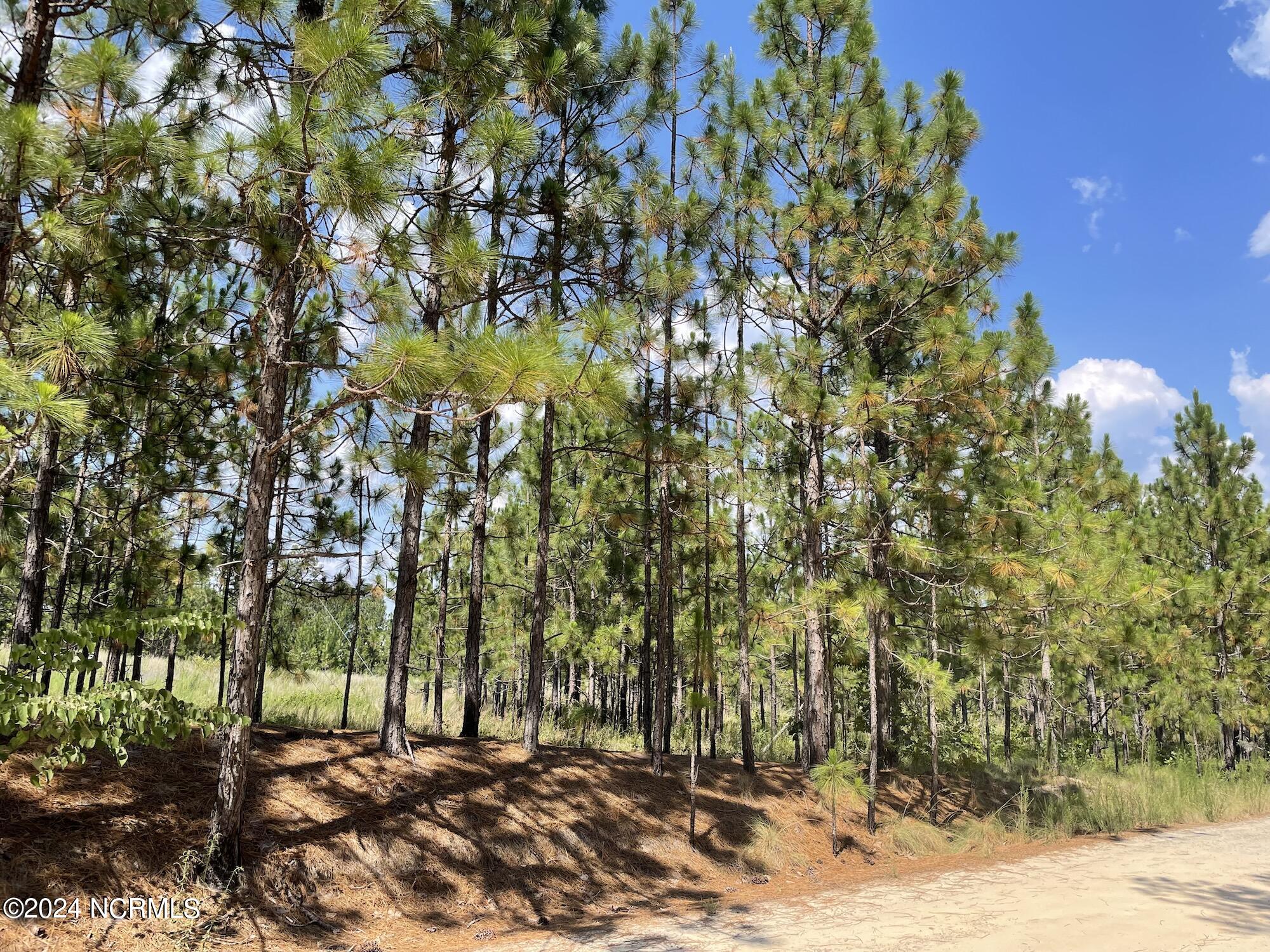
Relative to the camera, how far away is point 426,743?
29.5 feet

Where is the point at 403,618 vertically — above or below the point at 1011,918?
above

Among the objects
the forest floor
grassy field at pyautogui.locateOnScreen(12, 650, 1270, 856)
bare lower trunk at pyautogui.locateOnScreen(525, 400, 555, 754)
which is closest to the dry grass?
the forest floor

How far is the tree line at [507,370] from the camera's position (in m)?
4.75

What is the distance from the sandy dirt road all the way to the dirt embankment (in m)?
0.80

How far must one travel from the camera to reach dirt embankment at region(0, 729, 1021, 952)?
4.98 meters

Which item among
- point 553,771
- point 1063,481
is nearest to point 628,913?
point 553,771

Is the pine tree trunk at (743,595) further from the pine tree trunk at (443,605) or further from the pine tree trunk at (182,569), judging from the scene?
the pine tree trunk at (182,569)

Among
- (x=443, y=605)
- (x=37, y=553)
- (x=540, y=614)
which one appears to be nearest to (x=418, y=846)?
(x=540, y=614)

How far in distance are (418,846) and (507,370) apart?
4.85 metres

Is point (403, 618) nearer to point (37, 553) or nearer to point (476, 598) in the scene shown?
point (476, 598)

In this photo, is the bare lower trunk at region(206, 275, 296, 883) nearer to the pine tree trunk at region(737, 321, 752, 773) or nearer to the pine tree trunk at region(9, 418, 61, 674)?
the pine tree trunk at region(9, 418, 61, 674)

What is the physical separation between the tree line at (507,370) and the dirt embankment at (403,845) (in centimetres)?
50

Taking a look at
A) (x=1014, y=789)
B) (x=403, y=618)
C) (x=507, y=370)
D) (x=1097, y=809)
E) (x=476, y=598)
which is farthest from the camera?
(x=1014, y=789)

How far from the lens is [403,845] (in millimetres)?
6586
